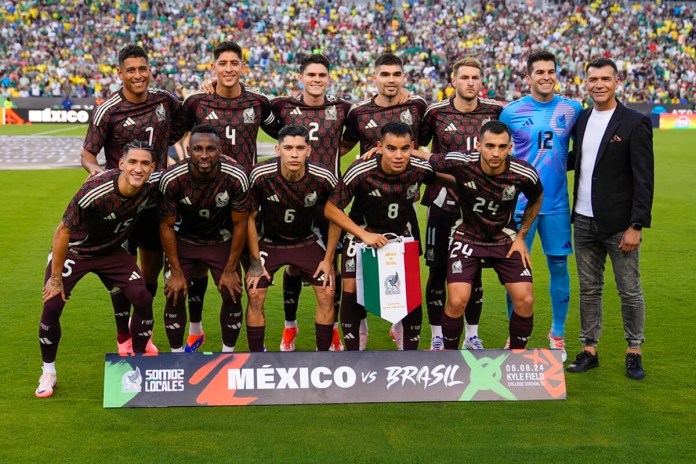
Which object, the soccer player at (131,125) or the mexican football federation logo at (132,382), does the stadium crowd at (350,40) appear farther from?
the mexican football federation logo at (132,382)

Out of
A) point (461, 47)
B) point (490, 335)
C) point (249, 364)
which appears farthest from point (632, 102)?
point (249, 364)

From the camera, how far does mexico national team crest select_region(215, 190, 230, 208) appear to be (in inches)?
231

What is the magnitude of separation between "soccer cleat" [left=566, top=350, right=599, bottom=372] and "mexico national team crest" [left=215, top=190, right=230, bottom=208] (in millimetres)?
2744

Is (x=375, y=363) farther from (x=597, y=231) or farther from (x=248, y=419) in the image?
(x=597, y=231)

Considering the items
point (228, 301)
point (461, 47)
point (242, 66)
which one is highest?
point (461, 47)

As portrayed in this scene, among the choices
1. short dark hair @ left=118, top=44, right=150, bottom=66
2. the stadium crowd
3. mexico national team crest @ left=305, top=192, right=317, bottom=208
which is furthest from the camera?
the stadium crowd

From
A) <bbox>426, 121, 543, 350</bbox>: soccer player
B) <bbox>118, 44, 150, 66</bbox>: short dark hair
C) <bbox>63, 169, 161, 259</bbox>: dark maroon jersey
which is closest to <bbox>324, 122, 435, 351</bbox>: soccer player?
<bbox>426, 121, 543, 350</bbox>: soccer player

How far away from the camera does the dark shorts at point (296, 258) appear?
6.13 m

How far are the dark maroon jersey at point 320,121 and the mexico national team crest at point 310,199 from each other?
66 cm

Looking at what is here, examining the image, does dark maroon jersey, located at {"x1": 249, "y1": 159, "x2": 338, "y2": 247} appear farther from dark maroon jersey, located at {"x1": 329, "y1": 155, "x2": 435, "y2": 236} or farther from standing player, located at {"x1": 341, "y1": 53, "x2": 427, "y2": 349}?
standing player, located at {"x1": 341, "y1": 53, "x2": 427, "y2": 349}

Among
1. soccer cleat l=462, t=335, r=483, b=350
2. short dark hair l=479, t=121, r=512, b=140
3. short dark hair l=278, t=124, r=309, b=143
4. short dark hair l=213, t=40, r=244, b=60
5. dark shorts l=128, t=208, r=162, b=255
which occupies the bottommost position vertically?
soccer cleat l=462, t=335, r=483, b=350

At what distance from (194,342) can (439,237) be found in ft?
6.98

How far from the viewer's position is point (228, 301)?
612cm

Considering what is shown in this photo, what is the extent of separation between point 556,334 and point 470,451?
216 cm
